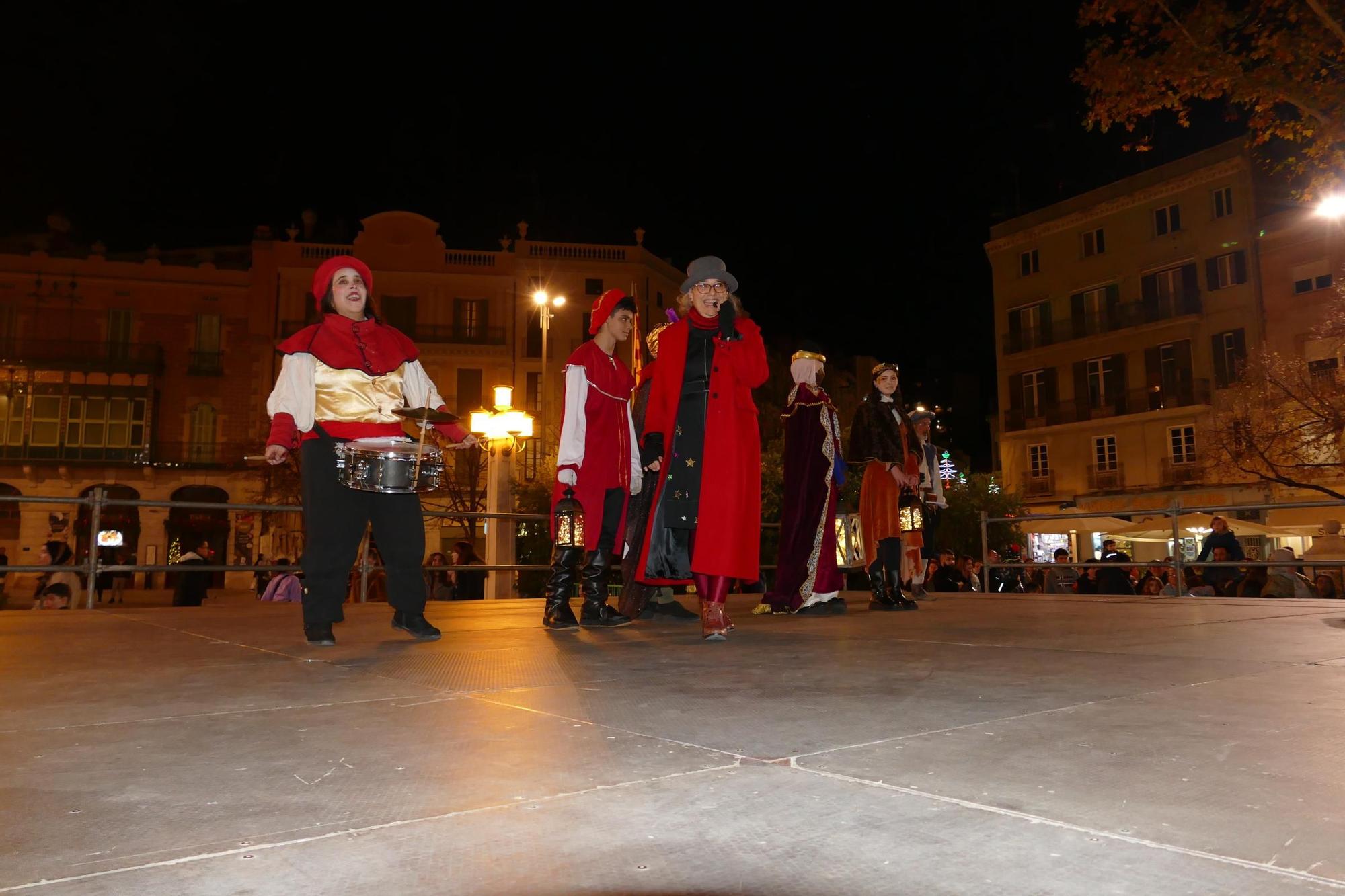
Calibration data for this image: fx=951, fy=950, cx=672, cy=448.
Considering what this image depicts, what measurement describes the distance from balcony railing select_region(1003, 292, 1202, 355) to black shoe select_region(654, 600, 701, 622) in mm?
31551

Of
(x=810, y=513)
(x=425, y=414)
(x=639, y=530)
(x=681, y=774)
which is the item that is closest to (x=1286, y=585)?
(x=810, y=513)

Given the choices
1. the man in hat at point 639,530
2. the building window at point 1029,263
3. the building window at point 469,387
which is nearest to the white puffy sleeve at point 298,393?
the man in hat at point 639,530

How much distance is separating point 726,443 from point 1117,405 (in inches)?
1324

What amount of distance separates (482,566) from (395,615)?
13.8 ft

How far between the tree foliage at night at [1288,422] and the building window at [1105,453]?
11.6 metres

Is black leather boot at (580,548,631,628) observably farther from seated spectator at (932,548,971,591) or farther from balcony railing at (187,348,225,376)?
balcony railing at (187,348,225,376)

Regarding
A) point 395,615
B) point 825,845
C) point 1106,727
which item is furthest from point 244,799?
point 395,615

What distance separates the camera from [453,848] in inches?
64.6

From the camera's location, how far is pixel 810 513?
7.29 metres

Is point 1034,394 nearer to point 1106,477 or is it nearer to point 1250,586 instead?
point 1106,477

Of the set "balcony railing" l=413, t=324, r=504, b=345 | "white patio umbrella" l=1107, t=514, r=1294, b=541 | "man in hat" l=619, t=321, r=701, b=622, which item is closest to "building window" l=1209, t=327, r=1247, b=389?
"white patio umbrella" l=1107, t=514, r=1294, b=541

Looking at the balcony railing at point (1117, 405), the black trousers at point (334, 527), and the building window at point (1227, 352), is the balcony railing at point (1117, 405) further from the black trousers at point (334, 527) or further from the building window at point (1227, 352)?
the black trousers at point (334, 527)

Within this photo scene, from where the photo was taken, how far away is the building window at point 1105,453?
116 feet

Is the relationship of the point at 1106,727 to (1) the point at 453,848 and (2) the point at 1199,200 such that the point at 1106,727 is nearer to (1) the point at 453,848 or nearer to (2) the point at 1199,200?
(1) the point at 453,848
